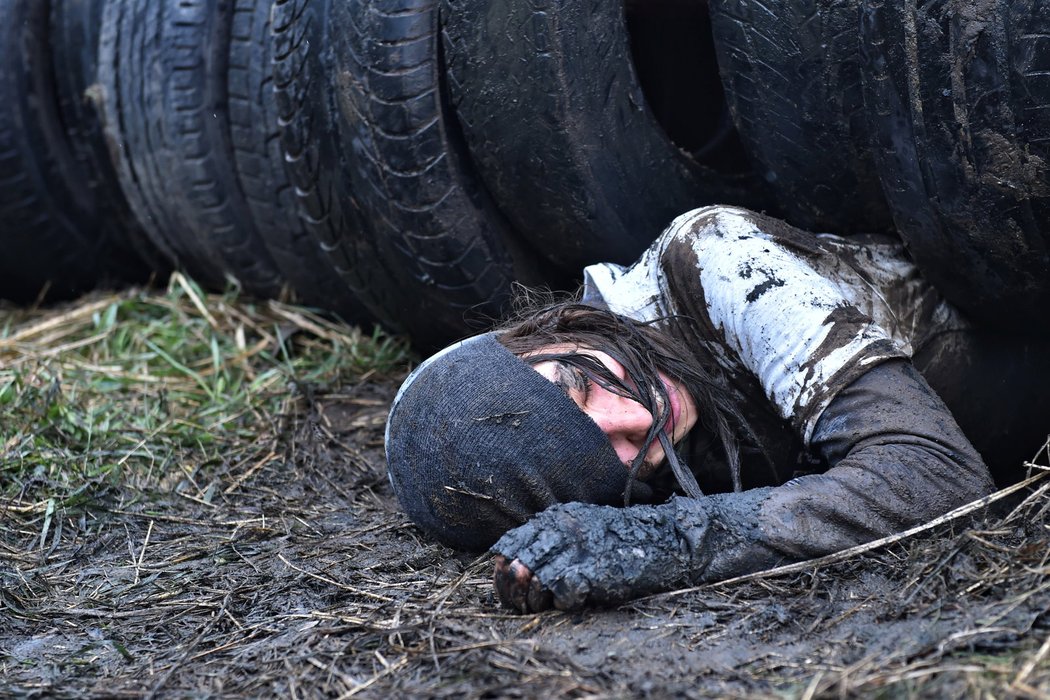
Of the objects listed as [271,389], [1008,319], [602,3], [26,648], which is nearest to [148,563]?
[26,648]

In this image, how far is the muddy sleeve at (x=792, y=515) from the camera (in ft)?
6.09

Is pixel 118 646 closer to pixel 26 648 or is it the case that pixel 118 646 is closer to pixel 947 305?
pixel 26 648

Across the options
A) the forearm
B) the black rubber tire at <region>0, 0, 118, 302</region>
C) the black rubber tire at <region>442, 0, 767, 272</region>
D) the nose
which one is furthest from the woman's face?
the black rubber tire at <region>0, 0, 118, 302</region>

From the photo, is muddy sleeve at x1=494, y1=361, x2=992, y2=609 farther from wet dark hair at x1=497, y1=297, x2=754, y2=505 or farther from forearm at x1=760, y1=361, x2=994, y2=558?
wet dark hair at x1=497, y1=297, x2=754, y2=505

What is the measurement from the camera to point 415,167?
269 centimetres

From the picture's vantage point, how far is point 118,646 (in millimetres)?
1941

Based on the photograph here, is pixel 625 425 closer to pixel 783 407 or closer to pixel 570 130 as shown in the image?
pixel 783 407

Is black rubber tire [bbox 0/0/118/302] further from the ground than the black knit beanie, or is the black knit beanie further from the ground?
black rubber tire [bbox 0/0/118/302]

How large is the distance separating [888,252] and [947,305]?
0.53 ft

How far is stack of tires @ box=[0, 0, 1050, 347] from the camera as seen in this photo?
207 centimetres

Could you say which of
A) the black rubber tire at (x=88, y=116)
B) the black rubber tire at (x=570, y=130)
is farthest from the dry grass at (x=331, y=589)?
the black rubber tire at (x=570, y=130)

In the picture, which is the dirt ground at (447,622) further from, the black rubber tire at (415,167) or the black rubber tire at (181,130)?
the black rubber tire at (181,130)

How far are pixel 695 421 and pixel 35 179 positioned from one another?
8.10ft

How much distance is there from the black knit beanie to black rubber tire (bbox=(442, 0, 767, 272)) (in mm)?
589
